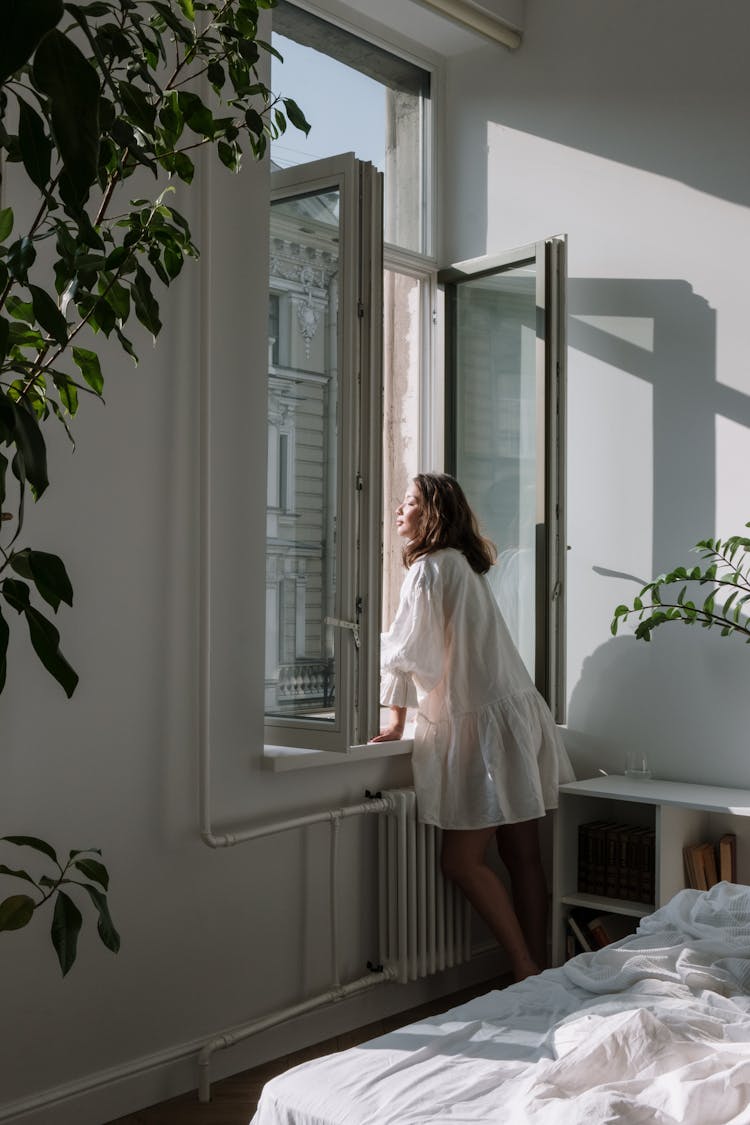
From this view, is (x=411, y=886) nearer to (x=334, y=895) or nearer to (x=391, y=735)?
(x=334, y=895)

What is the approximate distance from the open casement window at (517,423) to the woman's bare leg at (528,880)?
44 cm

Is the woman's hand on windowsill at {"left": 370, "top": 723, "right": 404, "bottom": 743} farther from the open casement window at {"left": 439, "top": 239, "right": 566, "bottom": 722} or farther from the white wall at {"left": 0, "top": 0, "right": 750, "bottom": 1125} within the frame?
the open casement window at {"left": 439, "top": 239, "right": 566, "bottom": 722}

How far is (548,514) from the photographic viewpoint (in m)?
3.98

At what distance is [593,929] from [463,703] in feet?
2.83

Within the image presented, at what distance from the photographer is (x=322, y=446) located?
347 cm

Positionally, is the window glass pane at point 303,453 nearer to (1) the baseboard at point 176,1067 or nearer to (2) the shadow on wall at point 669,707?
(1) the baseboard at point 176,1067

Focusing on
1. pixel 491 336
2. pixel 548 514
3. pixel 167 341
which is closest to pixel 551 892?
pixel 548 514

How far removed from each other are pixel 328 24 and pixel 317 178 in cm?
110

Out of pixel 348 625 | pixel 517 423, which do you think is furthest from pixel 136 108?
pixel 517 423

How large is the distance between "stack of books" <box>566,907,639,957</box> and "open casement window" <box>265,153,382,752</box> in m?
1.07

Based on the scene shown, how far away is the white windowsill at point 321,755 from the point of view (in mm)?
3299

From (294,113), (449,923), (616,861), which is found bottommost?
(449,923)

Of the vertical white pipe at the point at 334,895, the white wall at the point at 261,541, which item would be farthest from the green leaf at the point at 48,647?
the vertical white pipe at the point at 334,895

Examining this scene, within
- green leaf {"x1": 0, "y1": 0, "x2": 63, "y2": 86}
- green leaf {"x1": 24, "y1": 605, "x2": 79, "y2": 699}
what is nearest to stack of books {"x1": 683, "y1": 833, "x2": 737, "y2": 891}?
green leaf {"x1": 24, "y1": 605, "x2": 79, "y2": 699}
